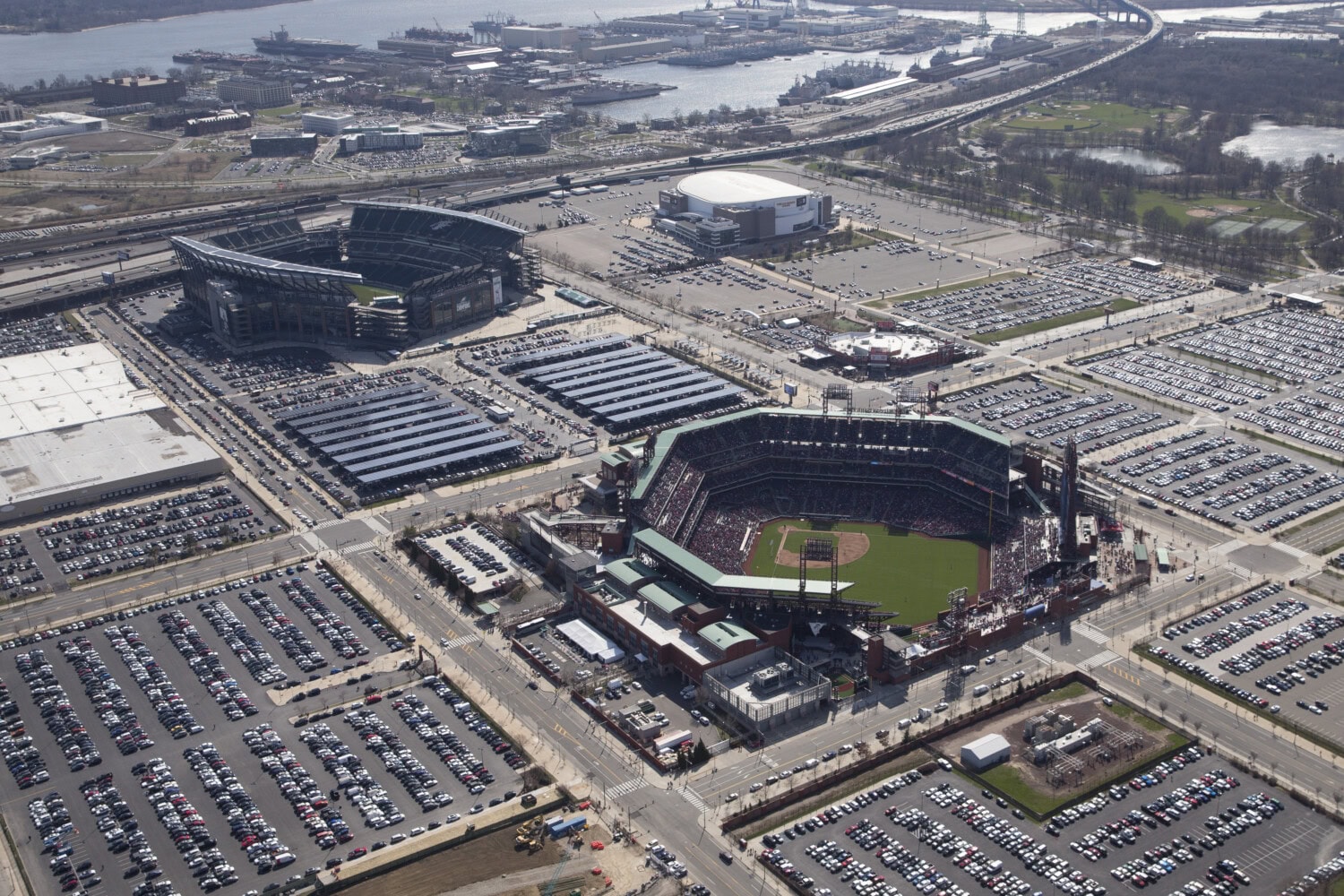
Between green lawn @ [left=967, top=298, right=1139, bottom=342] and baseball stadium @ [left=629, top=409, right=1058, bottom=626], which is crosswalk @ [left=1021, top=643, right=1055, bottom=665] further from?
green lawn @ [left=967, top=298, right=1139, bottom=342]

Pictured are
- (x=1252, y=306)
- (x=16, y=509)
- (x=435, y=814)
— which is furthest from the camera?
(x=1252, y=306)

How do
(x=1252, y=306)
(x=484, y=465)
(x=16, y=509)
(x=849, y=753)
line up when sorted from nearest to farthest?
(x=849, y=753)
(x=16, y=509)
(x=484, y=465)
(x=1252, y=306)

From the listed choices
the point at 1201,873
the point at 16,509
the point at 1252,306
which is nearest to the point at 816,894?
the point at 1201,873

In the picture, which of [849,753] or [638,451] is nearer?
[849,753]

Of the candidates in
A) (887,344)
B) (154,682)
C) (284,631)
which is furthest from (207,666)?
(887,344)

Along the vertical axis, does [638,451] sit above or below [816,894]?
above

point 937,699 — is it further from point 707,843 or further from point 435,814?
point 435,814

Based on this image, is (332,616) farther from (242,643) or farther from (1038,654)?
(1038,654)
